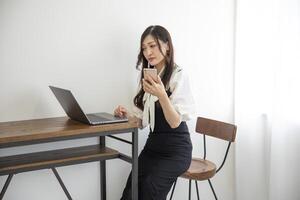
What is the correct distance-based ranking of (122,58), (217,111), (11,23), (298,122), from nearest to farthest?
(11,23) < (122,58) < (298,122) < (217,111)

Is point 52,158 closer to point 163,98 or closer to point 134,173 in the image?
point 134,173

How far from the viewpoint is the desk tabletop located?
1.39 m

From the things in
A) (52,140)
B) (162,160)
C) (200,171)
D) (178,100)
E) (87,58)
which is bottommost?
(200,171)

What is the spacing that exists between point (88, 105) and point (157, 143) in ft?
1.50

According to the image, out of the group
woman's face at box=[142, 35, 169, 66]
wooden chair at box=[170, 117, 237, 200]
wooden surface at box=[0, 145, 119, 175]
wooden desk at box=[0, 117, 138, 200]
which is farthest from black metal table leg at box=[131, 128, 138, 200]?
woman's face at box=[142, 35, 169, 66]

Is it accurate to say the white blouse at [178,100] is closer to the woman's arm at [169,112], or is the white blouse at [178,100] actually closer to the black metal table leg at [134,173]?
the woman's arm at [169,112]

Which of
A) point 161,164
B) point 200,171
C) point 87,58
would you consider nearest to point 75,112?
point 87,58

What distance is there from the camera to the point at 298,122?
2174 millimetres

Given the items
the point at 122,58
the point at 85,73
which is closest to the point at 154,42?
the point at 122,58

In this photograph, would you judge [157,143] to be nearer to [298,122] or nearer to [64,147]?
[64,147]

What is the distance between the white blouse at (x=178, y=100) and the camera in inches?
68.2

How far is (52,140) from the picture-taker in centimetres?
146

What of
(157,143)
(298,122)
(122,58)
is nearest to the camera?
(157,143)

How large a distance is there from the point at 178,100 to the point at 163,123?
0.55 feet
